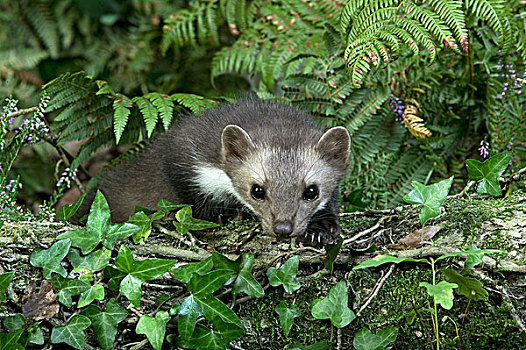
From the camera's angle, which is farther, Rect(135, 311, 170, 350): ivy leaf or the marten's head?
the marten's head

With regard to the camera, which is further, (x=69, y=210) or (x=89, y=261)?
(x=69, y=210)

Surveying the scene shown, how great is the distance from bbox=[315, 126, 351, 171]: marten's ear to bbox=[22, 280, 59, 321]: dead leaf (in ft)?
6.93

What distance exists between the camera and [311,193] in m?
4.12

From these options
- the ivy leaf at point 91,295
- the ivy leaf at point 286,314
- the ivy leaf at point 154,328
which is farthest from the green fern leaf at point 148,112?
the ivy leaf at point 286,314

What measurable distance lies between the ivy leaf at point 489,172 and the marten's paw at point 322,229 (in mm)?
986

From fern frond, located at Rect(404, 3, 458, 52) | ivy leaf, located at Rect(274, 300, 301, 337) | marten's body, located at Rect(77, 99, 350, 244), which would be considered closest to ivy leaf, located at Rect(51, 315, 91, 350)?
ivy leaf, located at Rect(274, 300, 301, 337)

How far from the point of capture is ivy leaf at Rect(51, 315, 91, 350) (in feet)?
9.45

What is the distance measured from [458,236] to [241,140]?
5.42 ft

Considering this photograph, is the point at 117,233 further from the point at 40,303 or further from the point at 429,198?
the point at 429,198

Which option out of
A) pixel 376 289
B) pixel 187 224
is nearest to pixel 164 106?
pixel 187 224

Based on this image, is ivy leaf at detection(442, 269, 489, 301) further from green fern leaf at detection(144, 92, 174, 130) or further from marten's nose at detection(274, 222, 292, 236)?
green fern leaf at detection(144, 92, 174, 130)

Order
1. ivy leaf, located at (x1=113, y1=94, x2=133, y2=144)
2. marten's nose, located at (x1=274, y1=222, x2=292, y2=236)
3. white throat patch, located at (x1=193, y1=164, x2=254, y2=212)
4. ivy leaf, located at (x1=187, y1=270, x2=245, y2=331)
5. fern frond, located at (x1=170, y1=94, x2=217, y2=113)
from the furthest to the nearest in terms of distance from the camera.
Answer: fern frond, located at (x1=170, y1=94, x2=217, y2=113) → ivy leaf, located at (x1=113, y1=94, x2=133, y2=144) → white throat patch, located at (x1=193, y1=164, x2=254, y2=212) → marten's nose, located at (x1=274, y1=222, x2=292, y2=236) → ivy leaf, located at (x1=187, y1=270, x2=245, y2=331)

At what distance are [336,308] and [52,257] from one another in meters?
1.58

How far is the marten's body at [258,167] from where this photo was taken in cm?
397
